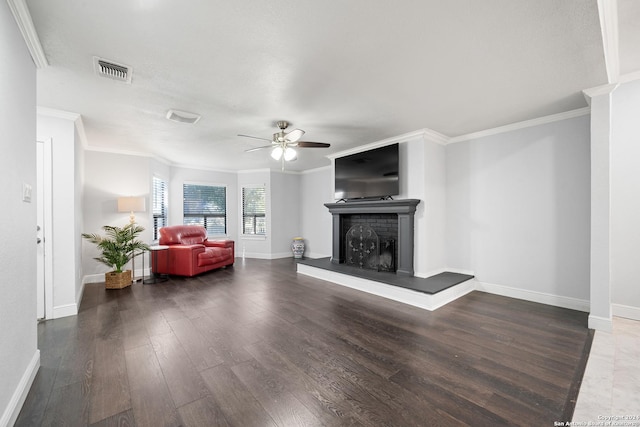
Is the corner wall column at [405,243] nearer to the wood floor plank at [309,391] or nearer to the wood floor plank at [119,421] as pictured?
the wood floor plank at [309,391]

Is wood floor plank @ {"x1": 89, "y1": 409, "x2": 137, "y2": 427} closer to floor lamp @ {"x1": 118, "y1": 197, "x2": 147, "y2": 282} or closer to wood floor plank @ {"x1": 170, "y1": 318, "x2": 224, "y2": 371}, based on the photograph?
wood floor plank @ {"x1": 170, "y1": 318, "x2": 224, "y2": 371}

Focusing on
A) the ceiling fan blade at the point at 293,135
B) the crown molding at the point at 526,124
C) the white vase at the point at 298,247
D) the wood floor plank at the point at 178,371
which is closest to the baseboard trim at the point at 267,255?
the white vase at the point at 298,247

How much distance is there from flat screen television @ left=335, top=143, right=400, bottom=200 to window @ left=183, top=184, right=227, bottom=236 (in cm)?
376

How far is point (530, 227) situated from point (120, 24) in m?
5.02

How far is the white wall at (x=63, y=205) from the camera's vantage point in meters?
3.18

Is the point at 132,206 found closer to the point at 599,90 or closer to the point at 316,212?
the point at 316,212

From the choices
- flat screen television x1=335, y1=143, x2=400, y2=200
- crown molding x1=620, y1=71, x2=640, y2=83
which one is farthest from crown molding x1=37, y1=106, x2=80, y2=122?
crown molding x1=620, y1=71, x2=640, y2=83

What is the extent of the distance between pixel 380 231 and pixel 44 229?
4.78 m

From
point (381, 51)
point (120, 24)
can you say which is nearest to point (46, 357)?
point (120, 24)

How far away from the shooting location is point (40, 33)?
6.14 feet

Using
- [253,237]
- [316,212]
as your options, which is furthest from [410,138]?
[253,237]

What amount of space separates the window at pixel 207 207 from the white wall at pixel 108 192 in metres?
1.56

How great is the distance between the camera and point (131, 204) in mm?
4762

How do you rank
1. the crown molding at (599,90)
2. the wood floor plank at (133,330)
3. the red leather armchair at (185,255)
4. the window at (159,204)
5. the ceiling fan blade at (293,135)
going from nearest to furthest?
1. the wood floor plank at (133,330)
2. the crown molding at (599,90)
3. the ceiling fan blade at (293,135)
4. the red leather armchair at (185,255)
5. the window at (159,204)
